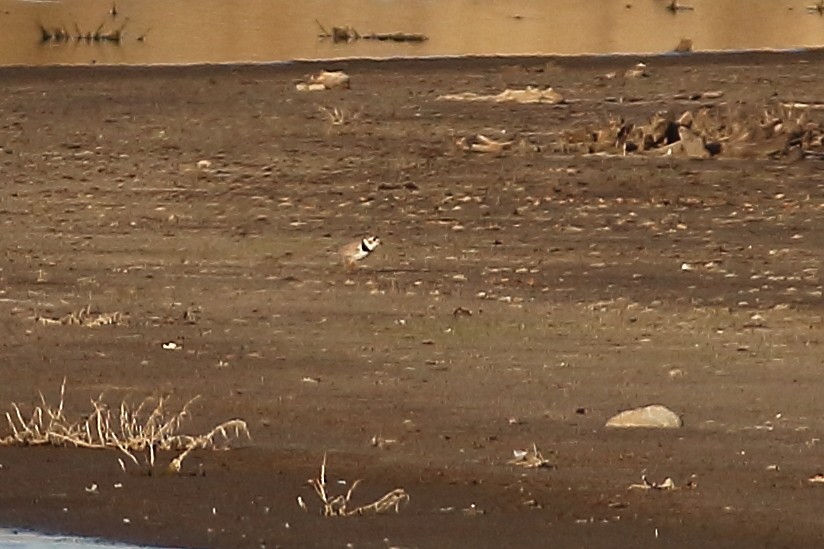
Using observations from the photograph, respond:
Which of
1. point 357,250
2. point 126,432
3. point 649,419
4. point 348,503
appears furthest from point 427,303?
point 348,503

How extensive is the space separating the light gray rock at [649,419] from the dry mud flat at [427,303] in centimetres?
7

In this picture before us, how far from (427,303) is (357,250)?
3.26 ft

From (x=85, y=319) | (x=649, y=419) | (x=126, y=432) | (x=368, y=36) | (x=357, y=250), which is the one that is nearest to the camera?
(x=126, y=432)

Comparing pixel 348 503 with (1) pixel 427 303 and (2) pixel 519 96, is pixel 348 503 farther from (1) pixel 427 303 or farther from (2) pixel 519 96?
(2) pixel 519 96

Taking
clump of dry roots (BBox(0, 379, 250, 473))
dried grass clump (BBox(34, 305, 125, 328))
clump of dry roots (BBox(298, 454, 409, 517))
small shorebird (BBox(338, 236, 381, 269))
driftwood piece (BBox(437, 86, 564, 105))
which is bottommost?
clump of dry roots (BBox(298, 454, 409, 517))

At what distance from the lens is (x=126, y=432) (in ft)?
26.0

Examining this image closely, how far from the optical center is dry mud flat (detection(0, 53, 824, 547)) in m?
7.19

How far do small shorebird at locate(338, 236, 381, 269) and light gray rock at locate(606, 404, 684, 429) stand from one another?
3.17 meters

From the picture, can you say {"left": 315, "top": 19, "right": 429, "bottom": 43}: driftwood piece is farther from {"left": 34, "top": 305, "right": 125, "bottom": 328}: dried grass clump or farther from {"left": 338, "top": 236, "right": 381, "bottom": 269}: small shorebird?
{"left": 34, "top": 305, "right": 125, "bottom": 328}: dried grass clump

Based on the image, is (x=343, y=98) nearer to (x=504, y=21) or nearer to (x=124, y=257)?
(x=124, y=257)

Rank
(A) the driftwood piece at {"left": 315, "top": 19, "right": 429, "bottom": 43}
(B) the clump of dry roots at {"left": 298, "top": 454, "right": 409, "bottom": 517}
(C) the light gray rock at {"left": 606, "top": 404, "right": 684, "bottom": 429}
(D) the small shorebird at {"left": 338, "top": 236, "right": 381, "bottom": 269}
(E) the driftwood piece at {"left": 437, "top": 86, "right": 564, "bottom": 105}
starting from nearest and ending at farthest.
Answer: (B) the clump of dry roots at {"left": 298, "top": 454, "right": 409, "bottom": 517} → (C) the light gray rock at {"left": 606, "top": 404, "right": 684, "bottom": 429} → (D) the small shorebird at {"left": 338, "top": 236, "right": 381, "bottom": 269} → (E) the driftwood piece at {"left": 437, "top": 86, "right": 564, "bottom": 105} → (A) the driftwood piece at {"left": 315, "top": 19, "right": 429, "bottom": 43}

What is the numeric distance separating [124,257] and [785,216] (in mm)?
3147

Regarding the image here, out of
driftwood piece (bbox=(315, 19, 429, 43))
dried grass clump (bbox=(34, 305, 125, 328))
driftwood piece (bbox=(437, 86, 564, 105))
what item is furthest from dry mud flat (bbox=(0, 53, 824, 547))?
driftwood piece (bbox=(315, 19, 429, 43))

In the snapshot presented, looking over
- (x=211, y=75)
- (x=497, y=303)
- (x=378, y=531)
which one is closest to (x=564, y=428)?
(x=378, y=531)
